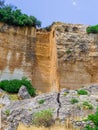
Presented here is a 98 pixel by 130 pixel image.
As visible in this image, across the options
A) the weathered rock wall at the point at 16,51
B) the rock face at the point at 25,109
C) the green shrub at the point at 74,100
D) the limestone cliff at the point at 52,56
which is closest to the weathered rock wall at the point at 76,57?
the limestone cliff at the point at 52,56

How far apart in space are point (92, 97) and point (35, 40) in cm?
1103

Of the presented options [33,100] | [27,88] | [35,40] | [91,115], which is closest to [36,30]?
[35,40]

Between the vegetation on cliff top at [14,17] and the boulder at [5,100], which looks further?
the vegetation on cliff top at [14,17]

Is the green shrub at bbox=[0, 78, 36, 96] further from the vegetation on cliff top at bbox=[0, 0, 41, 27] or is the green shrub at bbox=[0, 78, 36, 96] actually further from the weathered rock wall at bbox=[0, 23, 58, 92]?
the vegetation on cliff top at bbox=[0, 0, 41, 27]

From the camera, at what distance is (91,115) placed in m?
17.2

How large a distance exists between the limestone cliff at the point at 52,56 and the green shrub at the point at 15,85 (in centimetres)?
113

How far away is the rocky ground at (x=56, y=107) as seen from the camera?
57.5ft

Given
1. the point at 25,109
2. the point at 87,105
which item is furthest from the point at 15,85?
the point at 87,105

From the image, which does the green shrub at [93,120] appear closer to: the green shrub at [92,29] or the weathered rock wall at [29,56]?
the weathered rock wall at [29,56]

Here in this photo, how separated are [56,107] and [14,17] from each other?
12039 millimetres

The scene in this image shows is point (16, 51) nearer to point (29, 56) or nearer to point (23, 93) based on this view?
point (29, 56)

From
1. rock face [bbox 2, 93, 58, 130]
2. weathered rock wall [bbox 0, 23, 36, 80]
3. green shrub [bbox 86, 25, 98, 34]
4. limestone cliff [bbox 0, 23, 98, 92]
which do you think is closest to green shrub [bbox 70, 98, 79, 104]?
rock face [bbox 2, 93, 58, 130]

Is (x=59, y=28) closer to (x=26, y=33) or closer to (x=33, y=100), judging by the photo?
(x=26, y=33)

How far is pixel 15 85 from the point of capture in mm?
26094
